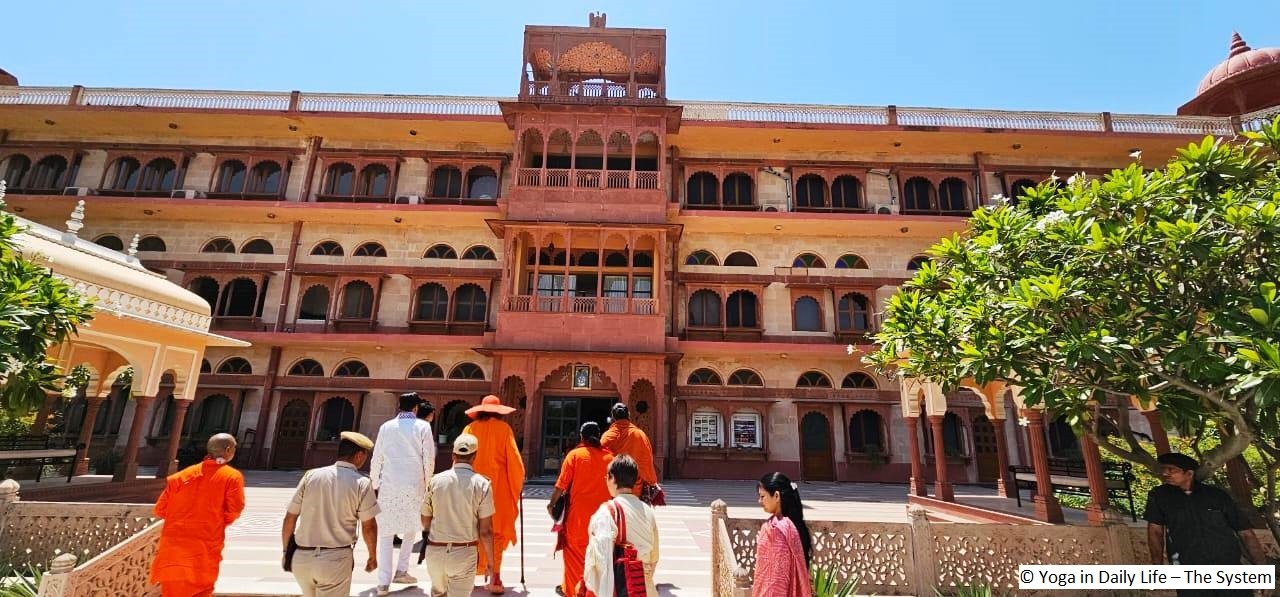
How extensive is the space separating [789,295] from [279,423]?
13.5m

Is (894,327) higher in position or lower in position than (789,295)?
lower

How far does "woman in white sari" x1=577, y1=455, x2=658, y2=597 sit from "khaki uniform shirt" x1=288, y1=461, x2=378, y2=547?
1.48 metres

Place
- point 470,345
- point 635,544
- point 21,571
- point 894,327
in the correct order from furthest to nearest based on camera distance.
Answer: point 470,345 < point 894,327 < point 21,571 < point 635,544

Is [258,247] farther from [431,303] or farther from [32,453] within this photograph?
[32,453]

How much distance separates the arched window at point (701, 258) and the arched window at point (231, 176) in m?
12.8

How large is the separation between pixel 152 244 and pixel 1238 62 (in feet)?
107

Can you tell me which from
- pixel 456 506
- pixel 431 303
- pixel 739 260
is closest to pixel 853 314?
pixel 739 260

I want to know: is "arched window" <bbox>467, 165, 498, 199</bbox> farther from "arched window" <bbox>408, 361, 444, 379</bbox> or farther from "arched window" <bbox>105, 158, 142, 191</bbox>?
"arched window" <bbox>105, 158, 142, 191</bbox>

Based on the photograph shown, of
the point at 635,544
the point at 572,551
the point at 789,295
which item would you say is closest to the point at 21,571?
the point at 572,551

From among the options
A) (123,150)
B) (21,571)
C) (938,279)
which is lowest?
(21,571)

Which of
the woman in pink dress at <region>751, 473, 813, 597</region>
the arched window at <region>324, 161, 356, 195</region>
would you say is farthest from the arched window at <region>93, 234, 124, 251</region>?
the woman in pink dress at <region>751, 473, 813, 597</region>

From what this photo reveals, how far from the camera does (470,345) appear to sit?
13.1m

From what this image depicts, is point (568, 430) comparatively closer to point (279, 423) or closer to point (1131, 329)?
point (279, 423)

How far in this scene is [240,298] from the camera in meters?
14.5
